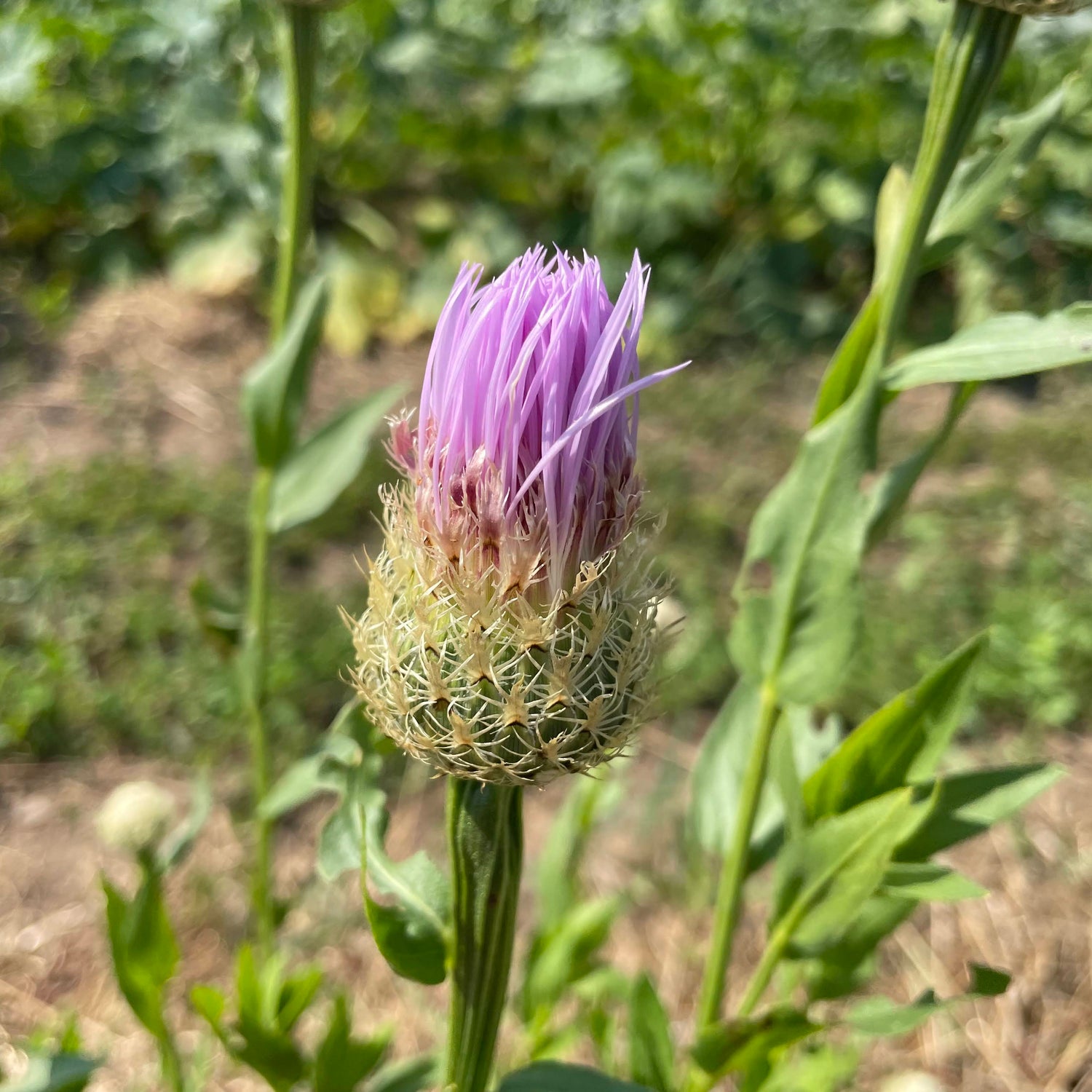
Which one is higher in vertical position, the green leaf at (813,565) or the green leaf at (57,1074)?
the green leaf at (813,565)

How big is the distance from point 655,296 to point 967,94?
3.99 metres

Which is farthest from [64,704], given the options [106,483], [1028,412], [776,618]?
[1028,412]

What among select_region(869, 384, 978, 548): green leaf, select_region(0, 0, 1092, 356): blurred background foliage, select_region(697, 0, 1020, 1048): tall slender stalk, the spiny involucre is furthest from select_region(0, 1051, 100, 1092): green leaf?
select_region(0, 0, 1092, 356): blurred background foliage

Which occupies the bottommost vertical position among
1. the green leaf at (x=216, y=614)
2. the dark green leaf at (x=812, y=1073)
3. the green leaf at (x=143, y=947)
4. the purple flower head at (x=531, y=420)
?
the dark green leaf at (x=812, y=1073)

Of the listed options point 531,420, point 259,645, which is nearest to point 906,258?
point 531,420

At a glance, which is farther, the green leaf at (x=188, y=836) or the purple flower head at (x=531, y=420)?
the green leaf at (x=188, y=836)

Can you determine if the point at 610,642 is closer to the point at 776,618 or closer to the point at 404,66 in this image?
the point at 776,618

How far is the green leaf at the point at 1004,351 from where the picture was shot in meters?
1.20

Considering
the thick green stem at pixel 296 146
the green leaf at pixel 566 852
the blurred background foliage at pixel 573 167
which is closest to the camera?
the thick green stem at pixel 296 146

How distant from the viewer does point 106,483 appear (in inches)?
144

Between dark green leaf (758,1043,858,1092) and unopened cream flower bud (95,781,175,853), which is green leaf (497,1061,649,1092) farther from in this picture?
unopened cream flower bud (95,781,175,853)

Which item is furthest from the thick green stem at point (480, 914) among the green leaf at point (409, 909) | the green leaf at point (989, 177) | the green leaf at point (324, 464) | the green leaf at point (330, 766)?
the green leaf at point (989, 177)

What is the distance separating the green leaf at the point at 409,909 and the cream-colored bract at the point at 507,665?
0.23m

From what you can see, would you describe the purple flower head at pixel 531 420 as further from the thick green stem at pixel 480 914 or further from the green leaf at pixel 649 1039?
the green leaf at pixel 649 1039
